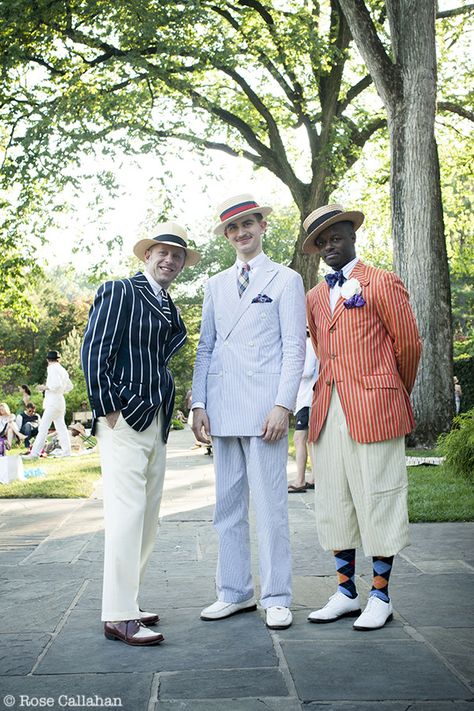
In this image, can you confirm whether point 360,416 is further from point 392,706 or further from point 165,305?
point 392,706

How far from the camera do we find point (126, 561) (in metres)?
4.03

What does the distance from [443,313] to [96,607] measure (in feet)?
31.0

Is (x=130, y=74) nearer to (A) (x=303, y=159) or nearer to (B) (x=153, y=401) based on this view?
(A) (x=303, y=159)

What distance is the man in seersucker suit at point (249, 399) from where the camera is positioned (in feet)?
14.4

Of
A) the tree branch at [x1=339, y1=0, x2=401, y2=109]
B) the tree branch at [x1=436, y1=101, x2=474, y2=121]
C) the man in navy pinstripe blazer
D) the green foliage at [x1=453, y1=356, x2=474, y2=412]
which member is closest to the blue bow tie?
the man in navy pinstripe blazer

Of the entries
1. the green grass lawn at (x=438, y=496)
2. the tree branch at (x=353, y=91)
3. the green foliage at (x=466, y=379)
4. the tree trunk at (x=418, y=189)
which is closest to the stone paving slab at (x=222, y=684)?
the green grass lawn at (x=438, y=496)

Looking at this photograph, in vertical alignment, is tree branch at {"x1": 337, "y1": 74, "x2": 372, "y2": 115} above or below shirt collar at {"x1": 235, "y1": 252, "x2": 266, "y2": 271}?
above

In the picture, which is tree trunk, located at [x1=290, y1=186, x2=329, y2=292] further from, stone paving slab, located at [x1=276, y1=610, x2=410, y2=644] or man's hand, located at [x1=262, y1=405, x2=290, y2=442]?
stone paving slab, located at [x1=276, y1=610, x2=410, y2=644]

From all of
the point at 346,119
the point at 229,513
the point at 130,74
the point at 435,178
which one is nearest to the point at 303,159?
the point at 346,119

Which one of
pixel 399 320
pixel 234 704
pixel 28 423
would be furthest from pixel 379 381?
pixel 28 423

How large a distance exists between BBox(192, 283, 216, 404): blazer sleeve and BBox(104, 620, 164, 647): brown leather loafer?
46.8 inches

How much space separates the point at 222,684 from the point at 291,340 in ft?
5.69

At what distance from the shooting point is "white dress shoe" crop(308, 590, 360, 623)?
427cm

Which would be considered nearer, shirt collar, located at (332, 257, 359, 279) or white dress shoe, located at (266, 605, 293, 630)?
white dress shoe, located at (266, 605, 293, 630)
